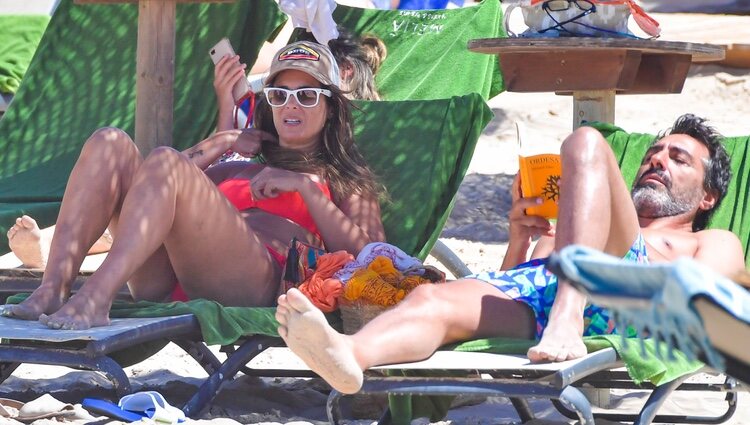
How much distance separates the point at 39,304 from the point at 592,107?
206cm

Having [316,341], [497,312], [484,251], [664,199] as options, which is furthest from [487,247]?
[316,341]

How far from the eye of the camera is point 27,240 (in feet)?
14.6

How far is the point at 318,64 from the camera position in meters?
4.26

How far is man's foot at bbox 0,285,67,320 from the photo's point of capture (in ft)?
11.7

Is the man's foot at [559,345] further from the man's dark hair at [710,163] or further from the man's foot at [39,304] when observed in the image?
the man's foot at [39,304]

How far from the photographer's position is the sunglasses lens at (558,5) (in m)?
4.07

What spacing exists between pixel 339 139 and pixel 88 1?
1.22 m

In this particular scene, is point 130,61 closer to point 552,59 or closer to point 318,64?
point 318,64

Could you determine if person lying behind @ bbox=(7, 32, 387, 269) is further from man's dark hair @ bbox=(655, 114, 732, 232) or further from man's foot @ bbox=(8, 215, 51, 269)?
man's dark hair @ bbox=(655, 114, 732, 232)

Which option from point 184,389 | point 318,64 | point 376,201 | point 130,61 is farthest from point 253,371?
point 130,61

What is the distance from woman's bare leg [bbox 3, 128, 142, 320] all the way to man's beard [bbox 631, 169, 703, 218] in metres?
1.63

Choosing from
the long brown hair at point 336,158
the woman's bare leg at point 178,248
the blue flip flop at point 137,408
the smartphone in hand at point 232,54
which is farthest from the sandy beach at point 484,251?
the smartphone in hand at point 232,54

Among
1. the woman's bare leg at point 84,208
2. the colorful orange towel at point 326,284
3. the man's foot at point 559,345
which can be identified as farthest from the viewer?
the colorful orange towel at point 326,284

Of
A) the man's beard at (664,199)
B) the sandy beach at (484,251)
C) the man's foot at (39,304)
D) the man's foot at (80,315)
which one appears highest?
the man's beard at (664,199)
